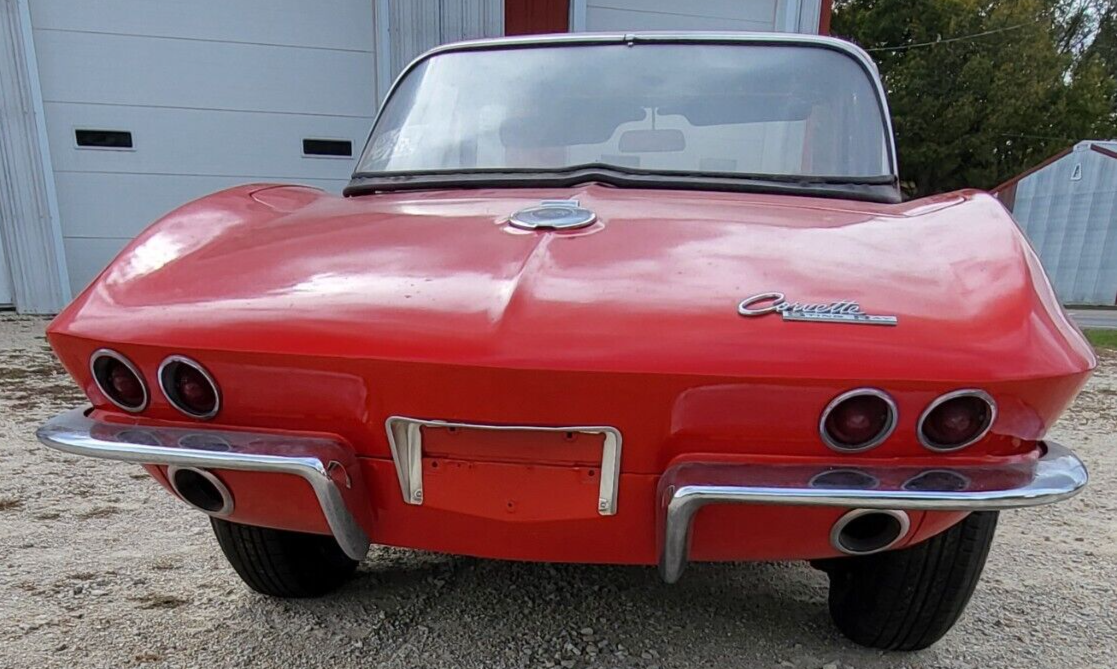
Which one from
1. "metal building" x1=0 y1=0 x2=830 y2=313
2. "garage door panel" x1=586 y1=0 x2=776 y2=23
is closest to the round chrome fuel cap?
"metal building" x1=0 y1=0 x2=830 y2=313

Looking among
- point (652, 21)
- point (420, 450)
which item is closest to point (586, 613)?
point (420, 450)

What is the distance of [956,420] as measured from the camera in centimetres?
117

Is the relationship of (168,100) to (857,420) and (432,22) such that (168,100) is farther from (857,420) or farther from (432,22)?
(857,420)

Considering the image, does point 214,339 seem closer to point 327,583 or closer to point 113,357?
point 113,357

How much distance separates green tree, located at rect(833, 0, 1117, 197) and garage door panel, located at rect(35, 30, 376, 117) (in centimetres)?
2069

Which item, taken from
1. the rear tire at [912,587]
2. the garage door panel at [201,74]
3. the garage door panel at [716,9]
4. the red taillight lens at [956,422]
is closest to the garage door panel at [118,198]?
the garage door panel at [201,74]

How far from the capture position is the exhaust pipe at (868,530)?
4.16ft

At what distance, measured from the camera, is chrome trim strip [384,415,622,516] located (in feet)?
3.98

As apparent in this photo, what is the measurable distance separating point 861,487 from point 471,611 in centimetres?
126

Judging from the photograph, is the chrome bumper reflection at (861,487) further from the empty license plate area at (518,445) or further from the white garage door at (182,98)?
the white garage door at (182,98)

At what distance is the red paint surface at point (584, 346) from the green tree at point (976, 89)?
2414 centimetres

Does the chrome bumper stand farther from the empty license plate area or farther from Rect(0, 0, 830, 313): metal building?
Rect(0, 0, 830, 313): metal building

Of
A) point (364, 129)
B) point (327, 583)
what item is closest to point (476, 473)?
point (327, 583)

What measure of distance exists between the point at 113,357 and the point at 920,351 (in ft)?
4.78
